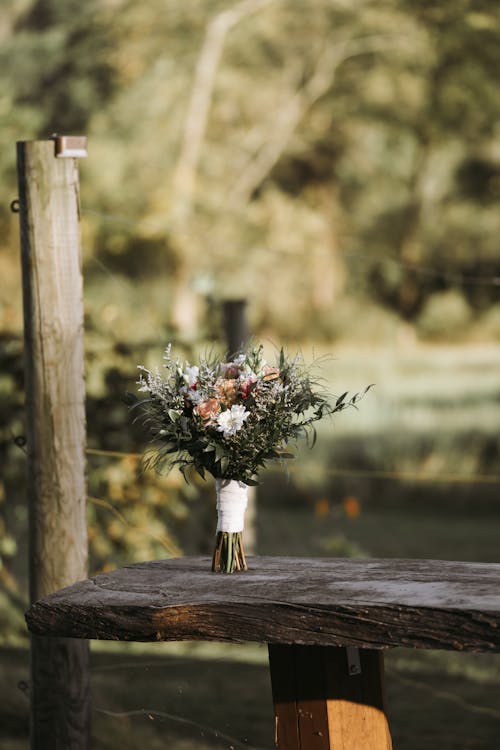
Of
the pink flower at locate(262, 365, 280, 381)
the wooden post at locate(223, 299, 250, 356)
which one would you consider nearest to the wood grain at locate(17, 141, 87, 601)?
Answer: the pink flower at locate(262, 365, 280, 381)

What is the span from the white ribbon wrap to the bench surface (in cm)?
13

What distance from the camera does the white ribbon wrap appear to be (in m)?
3.37

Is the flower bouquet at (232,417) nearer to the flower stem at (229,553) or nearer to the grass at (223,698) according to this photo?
the flower stem at (229,553)

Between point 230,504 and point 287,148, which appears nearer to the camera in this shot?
point 230,504

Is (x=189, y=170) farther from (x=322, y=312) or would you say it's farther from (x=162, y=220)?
(x=322, y=312)

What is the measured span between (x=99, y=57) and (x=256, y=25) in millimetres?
1740

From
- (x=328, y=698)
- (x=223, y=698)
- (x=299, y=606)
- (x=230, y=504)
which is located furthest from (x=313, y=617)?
(x=223, y=698)

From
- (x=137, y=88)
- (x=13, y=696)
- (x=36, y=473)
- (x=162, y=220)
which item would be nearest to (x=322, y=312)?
(x=162, y=220)

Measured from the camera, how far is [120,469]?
20.9 ft

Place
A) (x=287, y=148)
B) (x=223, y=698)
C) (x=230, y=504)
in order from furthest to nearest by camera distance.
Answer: (x=287, y=148), (x=223, y=698), (x=230, y=504)

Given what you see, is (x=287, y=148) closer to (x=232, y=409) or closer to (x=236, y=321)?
(x=236, y=321)

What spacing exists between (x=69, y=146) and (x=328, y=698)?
1.70m

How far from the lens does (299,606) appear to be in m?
2.93

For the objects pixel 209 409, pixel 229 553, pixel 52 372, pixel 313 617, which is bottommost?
pixel 313 617
